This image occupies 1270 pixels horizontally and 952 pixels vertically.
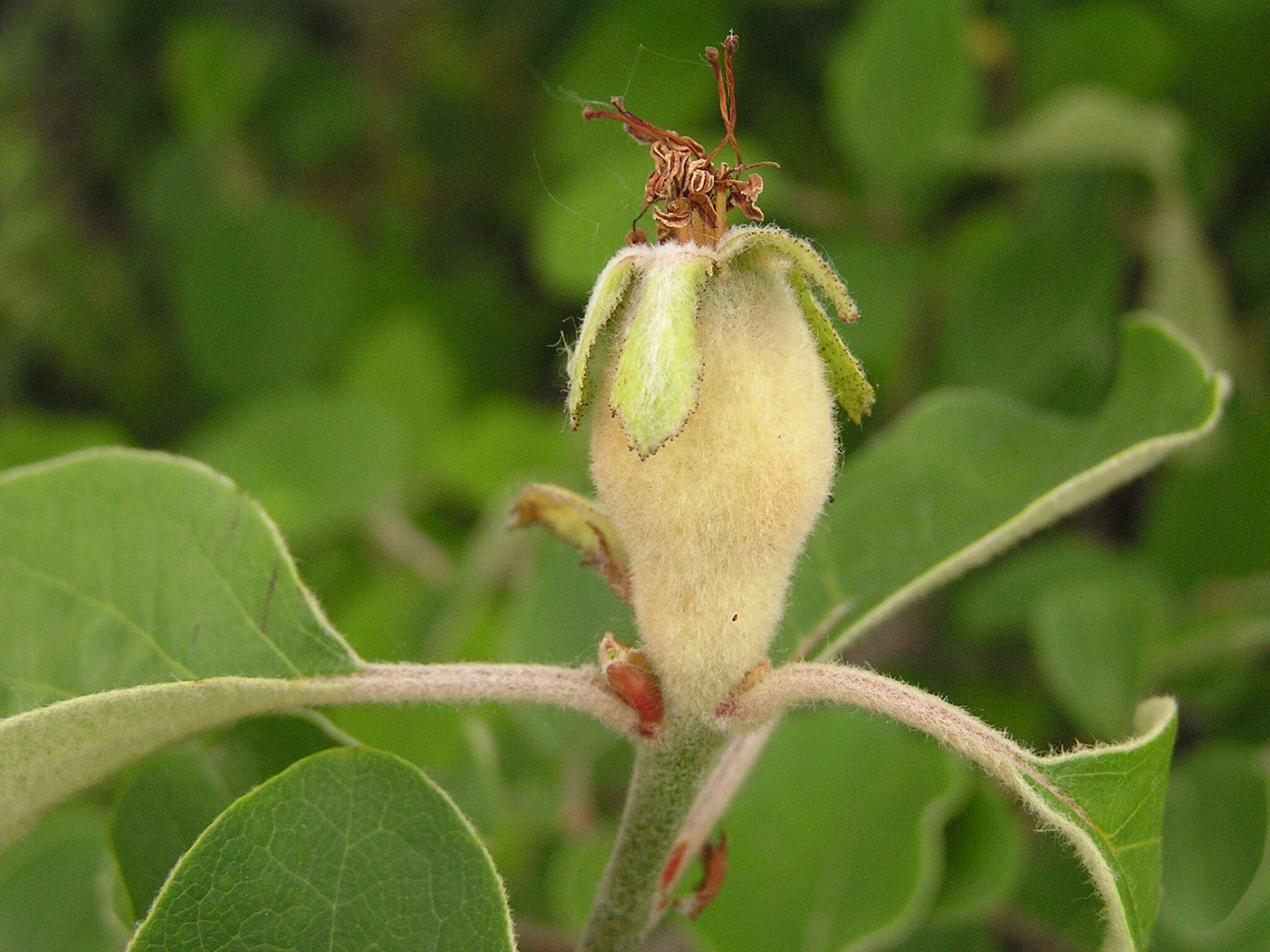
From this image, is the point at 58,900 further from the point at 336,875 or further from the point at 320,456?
the point at 320,456

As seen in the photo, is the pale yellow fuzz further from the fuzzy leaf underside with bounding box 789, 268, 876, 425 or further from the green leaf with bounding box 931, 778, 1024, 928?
the green leaf with bounding box 931, 778, 1024, 928

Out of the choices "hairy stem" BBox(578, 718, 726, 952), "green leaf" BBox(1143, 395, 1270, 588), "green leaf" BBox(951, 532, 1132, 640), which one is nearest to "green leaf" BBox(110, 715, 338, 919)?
"hairy stem" BBox(578, 718, 726, 952)

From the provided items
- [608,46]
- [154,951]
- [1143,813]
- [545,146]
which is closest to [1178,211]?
[608,46]

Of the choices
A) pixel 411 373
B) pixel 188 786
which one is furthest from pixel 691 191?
pixel 411 373

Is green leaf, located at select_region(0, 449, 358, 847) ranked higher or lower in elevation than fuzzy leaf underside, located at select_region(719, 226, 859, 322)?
lower

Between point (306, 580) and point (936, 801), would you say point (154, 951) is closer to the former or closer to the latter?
point (936, 801)

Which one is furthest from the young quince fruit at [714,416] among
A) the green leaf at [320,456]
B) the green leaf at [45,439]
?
the green leaf at [45,439]
